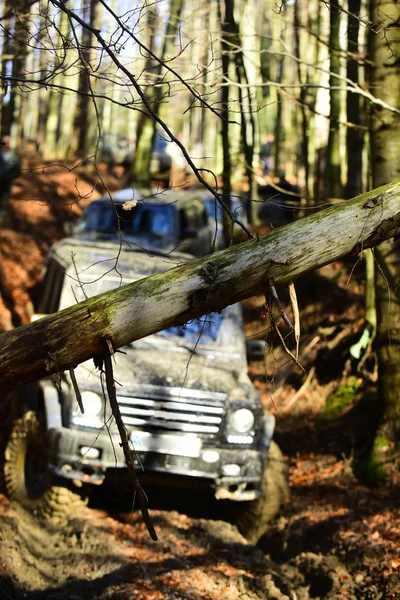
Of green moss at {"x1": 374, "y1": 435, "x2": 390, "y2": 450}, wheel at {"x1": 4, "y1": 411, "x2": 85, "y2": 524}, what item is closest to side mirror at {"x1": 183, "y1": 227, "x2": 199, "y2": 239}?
green moss at {"x1": 374, "y1": 435, "x2": 390, "y2": 450}

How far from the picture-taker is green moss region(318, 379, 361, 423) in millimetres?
10922

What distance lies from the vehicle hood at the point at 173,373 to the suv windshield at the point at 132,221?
3.82 m

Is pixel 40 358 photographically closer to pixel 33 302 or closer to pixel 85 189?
pixel 33 302

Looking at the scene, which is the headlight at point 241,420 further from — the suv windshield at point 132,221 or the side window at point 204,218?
the side window at point 204,218

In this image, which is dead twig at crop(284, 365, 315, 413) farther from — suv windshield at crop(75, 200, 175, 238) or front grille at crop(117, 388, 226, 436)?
front grille at crop(117, 388, 226, 436)

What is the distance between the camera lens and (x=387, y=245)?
8.45 meters

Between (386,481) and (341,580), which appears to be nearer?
(341,580)

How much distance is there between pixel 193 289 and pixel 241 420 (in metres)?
3.36

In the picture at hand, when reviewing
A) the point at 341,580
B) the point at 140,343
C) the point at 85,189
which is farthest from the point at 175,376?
the point at 85,189

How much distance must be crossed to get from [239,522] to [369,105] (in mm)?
4858

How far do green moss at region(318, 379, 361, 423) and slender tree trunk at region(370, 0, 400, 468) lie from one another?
7.40 feet

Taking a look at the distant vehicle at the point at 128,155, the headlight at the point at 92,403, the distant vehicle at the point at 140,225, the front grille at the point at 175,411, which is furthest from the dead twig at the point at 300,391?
the distant vehicle at the point at 128,155

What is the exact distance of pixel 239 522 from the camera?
7969mm

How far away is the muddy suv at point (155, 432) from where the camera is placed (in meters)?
7.02
